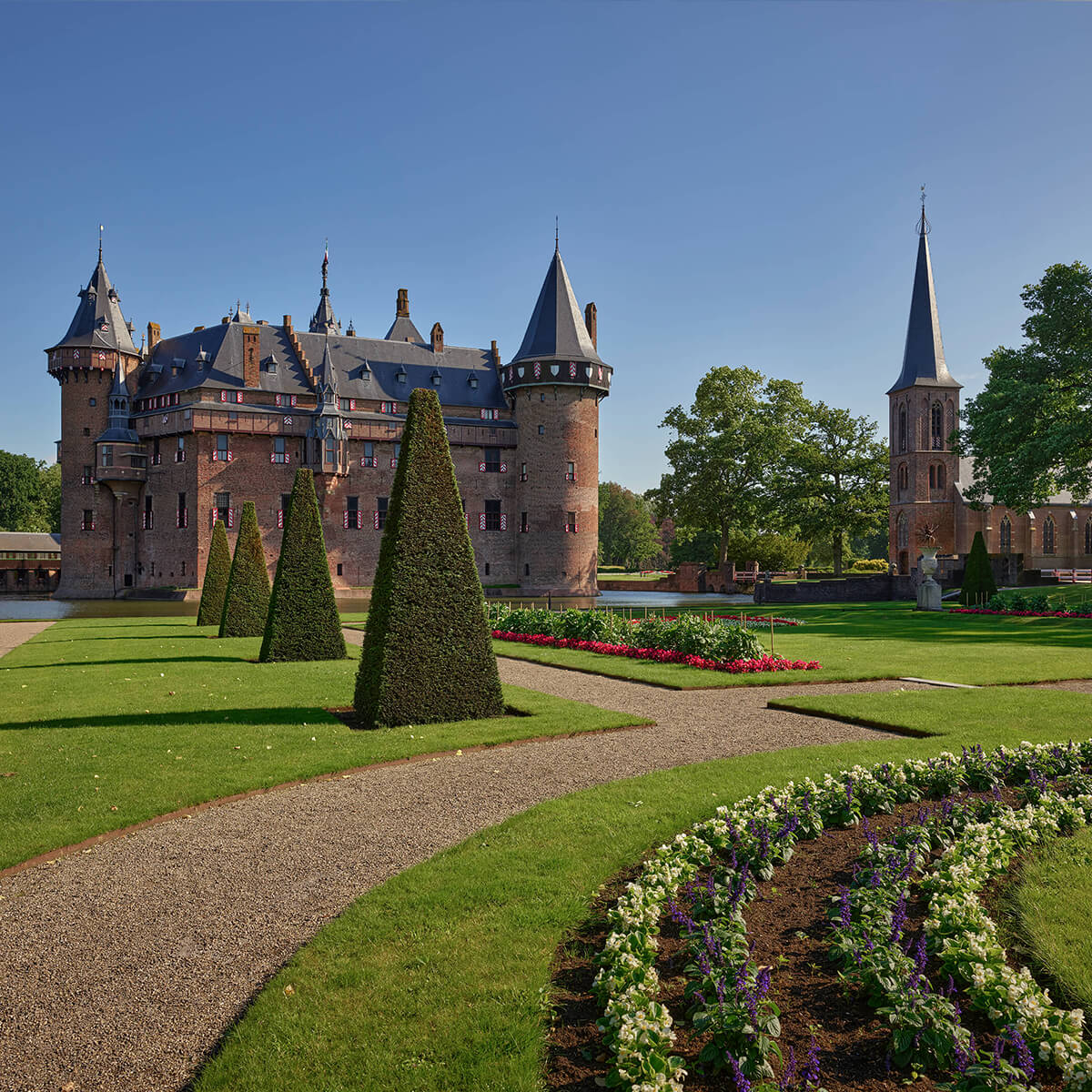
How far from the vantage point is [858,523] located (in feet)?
180

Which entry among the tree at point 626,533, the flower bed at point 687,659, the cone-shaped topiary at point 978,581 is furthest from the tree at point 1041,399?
the tree at point 626,533

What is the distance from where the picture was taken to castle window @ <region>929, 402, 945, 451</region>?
5706 centimetres

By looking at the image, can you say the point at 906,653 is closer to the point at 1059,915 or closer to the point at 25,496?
the point at 1059,915

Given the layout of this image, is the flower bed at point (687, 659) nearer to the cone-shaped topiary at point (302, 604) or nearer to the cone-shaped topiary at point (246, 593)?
the cone-shaped topiary at point (302, 604)

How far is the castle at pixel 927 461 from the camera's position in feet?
185

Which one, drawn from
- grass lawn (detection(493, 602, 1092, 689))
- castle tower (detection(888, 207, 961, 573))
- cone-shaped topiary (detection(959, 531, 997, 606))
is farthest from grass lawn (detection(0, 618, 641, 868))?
castle tower (detection(888, 207, 961, 573))

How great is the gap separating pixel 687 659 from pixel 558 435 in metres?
42.2

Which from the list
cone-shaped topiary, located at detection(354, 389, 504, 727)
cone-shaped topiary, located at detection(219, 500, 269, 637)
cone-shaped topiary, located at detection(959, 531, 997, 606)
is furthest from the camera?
cone-shaped topiary, located at detection(959, 531, 997, 606)

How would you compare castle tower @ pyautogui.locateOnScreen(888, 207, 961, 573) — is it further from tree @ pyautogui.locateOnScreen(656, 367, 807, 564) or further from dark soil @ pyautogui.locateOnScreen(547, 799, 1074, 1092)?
dark soil @ pyautogui.locateOnScreen(547, 799, 1074, 1092)

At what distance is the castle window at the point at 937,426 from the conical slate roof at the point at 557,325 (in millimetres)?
22035

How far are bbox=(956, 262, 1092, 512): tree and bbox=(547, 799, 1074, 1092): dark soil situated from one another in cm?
2850

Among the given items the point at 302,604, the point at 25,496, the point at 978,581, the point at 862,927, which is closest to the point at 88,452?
the point at 25,496

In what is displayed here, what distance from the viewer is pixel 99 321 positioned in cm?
5694

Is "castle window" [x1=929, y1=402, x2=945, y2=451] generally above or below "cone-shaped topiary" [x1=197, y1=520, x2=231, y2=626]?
above
